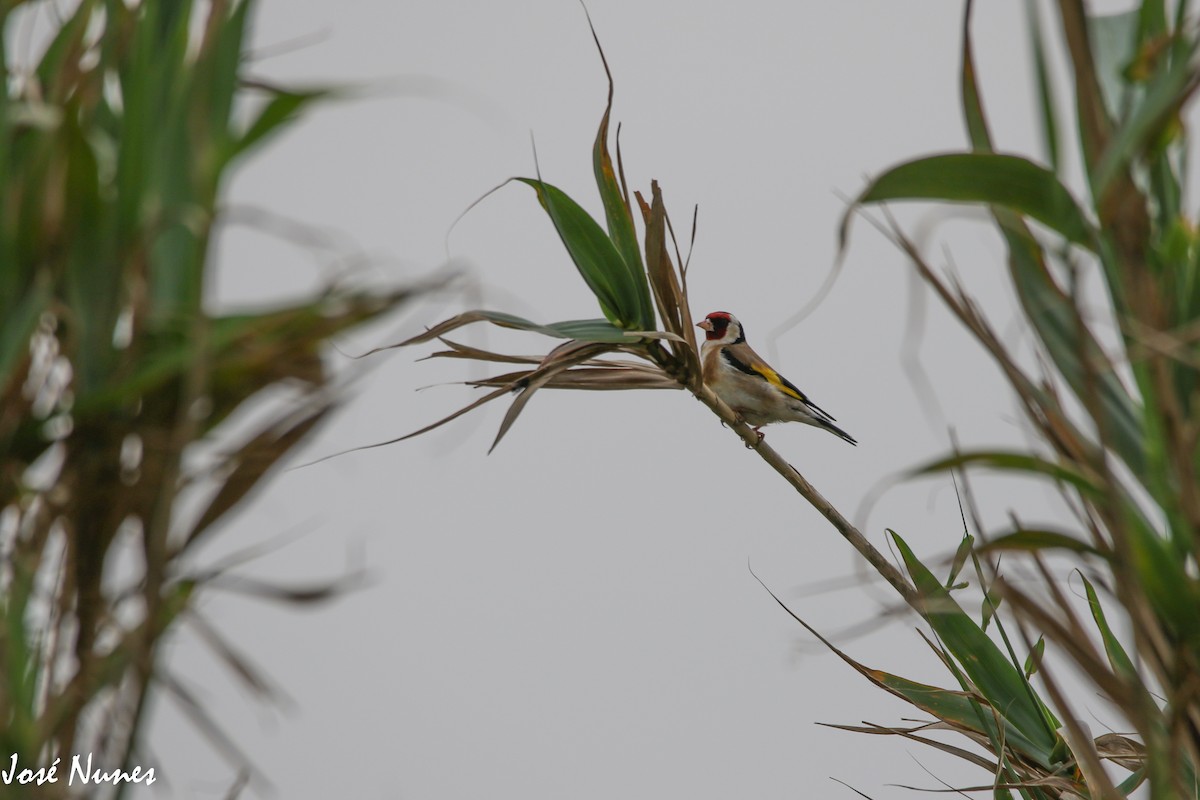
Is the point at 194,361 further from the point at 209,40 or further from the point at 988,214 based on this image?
the point at 988,214

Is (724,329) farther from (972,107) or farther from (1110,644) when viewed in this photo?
(972,107)

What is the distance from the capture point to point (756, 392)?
7297 mm

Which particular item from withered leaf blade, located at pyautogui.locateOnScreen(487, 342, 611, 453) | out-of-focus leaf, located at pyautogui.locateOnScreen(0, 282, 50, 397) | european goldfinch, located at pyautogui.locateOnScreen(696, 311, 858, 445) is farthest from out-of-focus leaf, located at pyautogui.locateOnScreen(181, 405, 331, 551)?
european goldfinch, located at pyautogui.locateOnScreen(696, 311, 858, 445)

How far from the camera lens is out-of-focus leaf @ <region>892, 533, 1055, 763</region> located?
285cm

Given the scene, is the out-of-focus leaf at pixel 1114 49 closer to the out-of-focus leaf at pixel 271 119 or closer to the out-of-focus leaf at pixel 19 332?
the out-of-focus leaf at pixel 271 119

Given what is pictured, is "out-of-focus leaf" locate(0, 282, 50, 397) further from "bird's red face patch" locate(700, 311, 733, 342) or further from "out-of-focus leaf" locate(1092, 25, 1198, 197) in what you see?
"bird's red face patch" locate(700, 311, 733, 342)

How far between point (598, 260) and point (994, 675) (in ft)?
4.44

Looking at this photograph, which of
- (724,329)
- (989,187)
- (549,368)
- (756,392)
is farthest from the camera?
(724,329)

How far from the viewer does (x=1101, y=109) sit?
1728 mm

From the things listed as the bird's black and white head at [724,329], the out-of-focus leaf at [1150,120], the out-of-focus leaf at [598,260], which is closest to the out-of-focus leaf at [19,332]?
A: the out-of-focus leaf at [1150,120]

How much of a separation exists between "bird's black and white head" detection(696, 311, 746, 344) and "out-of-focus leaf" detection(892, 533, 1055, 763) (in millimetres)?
5830

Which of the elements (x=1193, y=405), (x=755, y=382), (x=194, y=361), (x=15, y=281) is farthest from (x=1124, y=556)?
(x=755, y=382)

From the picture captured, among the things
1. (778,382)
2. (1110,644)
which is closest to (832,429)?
(778,382)

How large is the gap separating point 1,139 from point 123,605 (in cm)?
67
